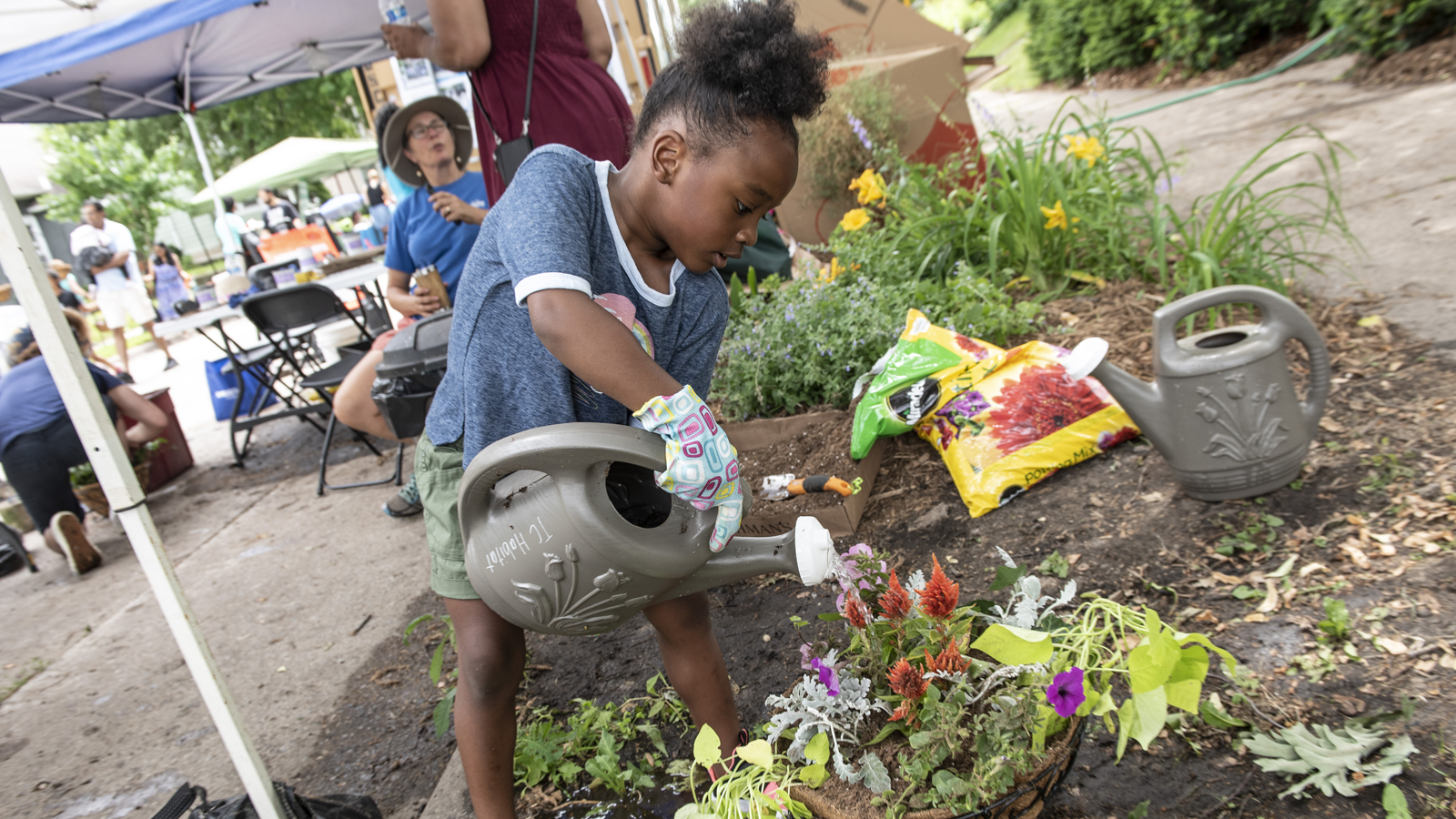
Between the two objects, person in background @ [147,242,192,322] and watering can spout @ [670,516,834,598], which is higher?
person in background @ [147,242,192,322]

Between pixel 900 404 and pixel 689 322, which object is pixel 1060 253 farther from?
pixel 689 322

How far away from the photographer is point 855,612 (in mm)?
1293

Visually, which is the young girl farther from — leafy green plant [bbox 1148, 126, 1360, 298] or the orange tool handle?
leafy green plant [bbox 1148, 126, 1360, 298]

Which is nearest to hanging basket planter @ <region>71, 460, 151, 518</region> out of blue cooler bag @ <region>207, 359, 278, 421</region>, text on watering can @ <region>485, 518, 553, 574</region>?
blue cooler bag @ <region>207, 359, 278, 421</region>

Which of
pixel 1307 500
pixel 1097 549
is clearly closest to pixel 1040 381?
pixel 1097 549

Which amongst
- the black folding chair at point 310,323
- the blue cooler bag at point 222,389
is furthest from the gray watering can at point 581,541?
the blue cooler bag at point 222,389

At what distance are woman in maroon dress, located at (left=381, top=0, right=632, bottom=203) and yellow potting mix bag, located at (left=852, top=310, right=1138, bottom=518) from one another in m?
1.11

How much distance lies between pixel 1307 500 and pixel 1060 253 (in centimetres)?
147

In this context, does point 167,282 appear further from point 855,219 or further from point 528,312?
point 528,312

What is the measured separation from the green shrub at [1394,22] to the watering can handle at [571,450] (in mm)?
6705

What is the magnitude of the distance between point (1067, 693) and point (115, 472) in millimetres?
1651

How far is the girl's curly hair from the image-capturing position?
1.19 metres

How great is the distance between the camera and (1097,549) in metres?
1.96

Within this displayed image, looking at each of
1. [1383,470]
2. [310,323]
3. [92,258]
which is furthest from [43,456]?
[92,258]
